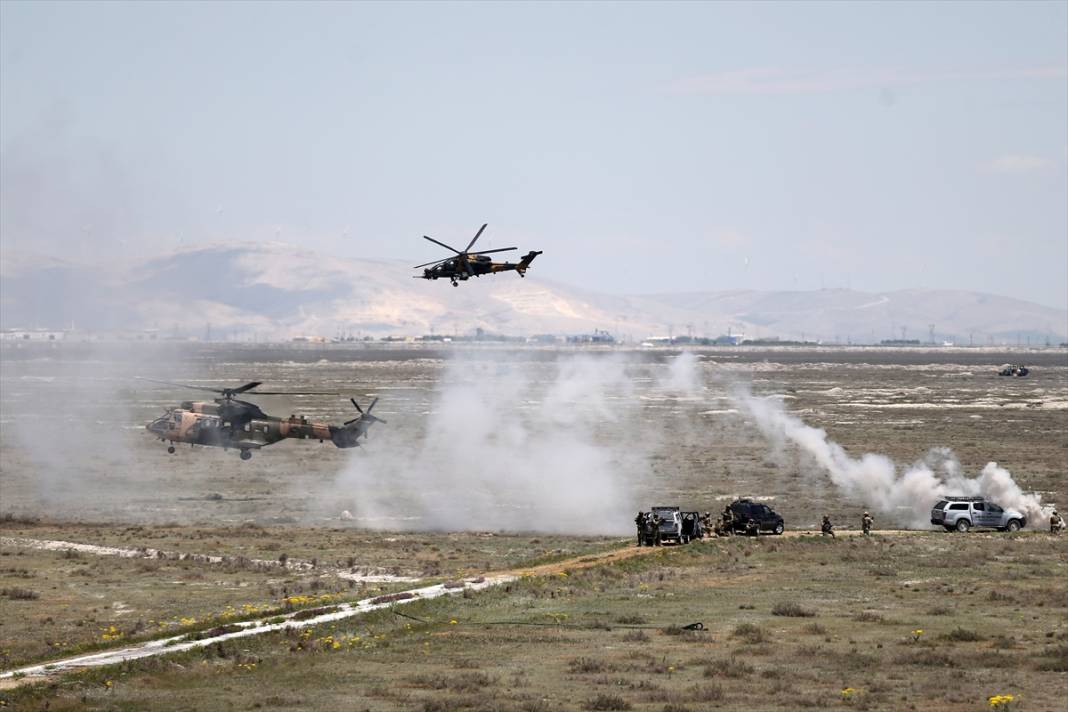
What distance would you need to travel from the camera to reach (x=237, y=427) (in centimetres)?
7488

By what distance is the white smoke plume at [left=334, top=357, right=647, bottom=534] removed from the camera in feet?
241

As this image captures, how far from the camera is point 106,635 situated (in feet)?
Answer: 134

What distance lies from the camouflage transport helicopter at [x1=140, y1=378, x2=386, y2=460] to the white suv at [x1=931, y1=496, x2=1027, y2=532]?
28.7 meters

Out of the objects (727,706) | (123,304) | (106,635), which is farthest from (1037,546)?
(123,304)

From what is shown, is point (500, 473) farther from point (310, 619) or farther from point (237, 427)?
point (310, 619)

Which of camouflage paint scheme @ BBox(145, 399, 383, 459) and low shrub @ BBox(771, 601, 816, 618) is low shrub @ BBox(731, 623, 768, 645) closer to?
low shrub @ BBox(771, 601, 816, 618)

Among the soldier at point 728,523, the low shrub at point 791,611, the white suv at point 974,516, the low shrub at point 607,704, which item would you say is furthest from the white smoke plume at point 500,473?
the low shrub at point 607,704

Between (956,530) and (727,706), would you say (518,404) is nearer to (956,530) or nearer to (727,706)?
(956,530)

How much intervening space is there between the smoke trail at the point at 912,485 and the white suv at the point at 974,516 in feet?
6.43

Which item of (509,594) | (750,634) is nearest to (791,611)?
(750,634)

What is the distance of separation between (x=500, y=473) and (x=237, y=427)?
65.9 ft

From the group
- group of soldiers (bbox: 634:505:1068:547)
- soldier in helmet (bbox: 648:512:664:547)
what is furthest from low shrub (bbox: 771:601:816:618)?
group of soldiers (bbox: 634:505:1068:547)

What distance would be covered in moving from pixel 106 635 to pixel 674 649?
16.2 meters

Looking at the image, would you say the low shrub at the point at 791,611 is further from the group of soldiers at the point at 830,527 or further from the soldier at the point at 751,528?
the soldier at the point at 751,528
